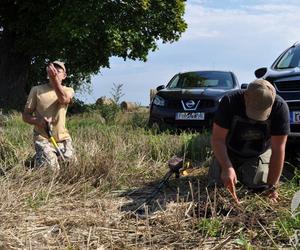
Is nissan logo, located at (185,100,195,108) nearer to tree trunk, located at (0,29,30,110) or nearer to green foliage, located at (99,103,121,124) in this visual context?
green foliage, located at (99,103,121,124)

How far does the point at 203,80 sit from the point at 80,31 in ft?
19.7

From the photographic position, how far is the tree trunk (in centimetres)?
1966

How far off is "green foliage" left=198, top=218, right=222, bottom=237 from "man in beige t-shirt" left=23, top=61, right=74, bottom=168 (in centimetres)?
255

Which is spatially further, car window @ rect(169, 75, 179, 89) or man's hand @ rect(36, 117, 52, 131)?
car window @ rect(169, 75, 179, 89)

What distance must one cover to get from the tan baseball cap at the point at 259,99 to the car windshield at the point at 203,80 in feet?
23.4

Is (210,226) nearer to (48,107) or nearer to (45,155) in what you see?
(45,155)

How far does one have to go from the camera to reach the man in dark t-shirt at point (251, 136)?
5.08 m

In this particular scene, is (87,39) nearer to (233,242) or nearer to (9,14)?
(9,14)

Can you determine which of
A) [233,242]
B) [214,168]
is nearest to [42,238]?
[233,242]

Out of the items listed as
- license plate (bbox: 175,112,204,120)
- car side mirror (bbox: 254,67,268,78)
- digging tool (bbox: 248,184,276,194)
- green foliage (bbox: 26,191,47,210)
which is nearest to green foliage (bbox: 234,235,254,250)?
digging tool (bbox: 248,184,276,194)

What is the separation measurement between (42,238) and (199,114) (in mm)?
7070

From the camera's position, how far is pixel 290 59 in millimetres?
8391

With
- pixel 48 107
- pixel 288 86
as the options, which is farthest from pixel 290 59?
pixel 48 107

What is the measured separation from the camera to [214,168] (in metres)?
5.93
